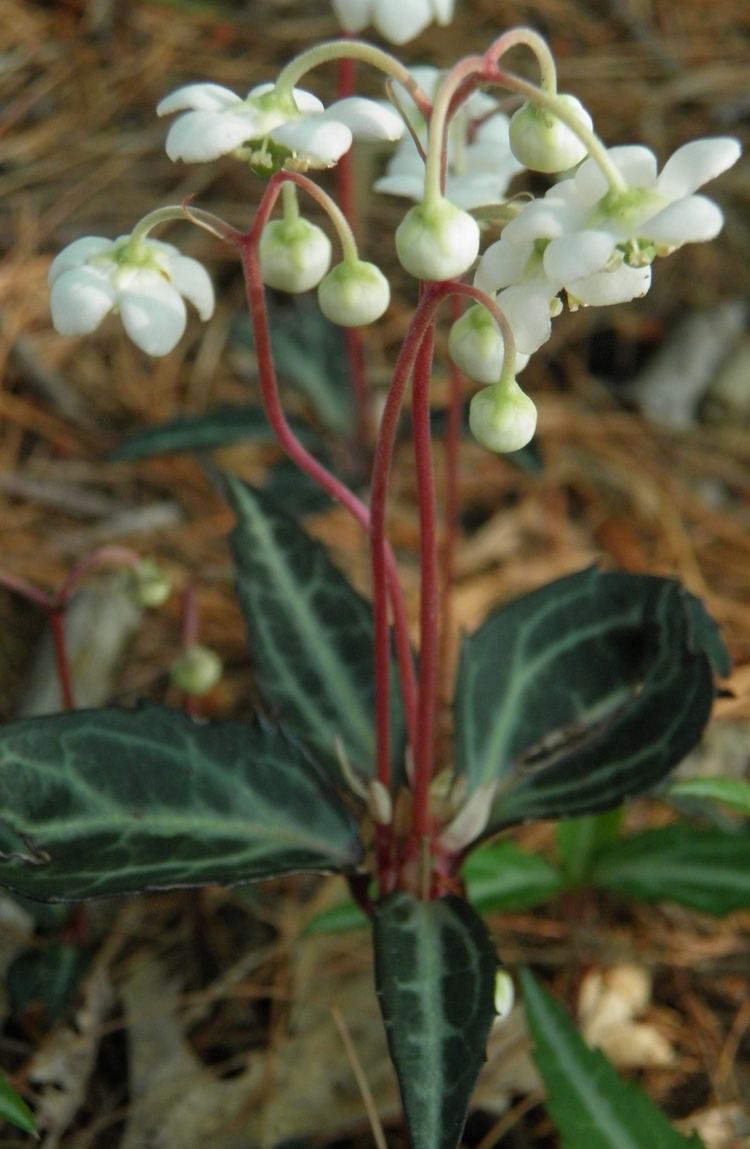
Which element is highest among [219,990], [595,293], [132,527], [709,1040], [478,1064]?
[595,293]

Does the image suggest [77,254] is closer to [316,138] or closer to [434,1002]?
[316,138]

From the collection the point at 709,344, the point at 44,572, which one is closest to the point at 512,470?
the point at 709,344

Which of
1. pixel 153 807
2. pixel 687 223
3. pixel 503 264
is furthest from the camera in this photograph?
pixel 153 807

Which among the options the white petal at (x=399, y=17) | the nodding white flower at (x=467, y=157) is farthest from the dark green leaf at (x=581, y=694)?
the white petal at (x=399, y=17)

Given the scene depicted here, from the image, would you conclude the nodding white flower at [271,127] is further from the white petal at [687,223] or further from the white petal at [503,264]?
the white petal at [687,223]

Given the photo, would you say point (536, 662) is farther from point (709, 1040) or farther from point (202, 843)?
point (709, 1040)

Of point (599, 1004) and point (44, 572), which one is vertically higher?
point (44, 572)

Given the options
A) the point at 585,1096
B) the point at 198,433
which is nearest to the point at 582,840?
the point at 585,1096
